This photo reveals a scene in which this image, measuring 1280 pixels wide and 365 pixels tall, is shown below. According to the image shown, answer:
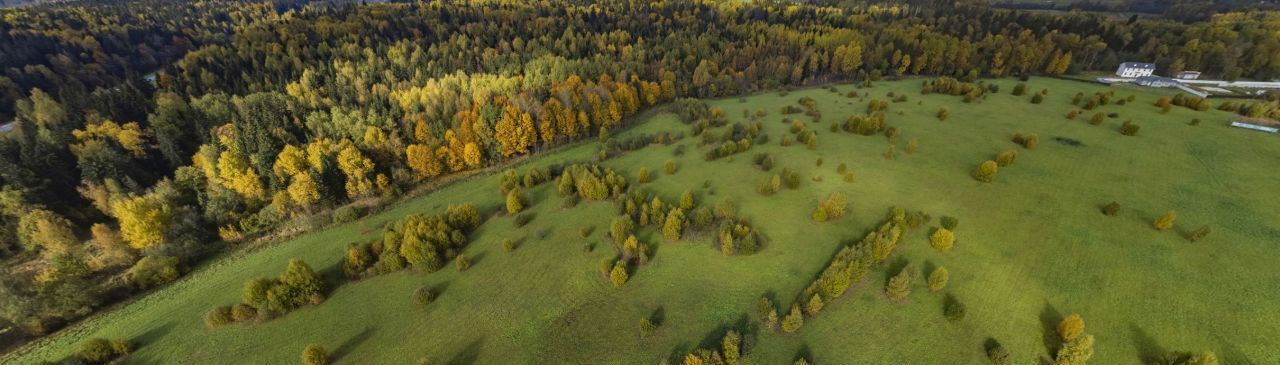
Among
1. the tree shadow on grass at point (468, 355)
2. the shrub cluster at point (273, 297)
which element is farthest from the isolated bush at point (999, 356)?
the shrub cluster at point (273, 297)

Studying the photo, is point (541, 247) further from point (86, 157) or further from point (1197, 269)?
point (86, 157)

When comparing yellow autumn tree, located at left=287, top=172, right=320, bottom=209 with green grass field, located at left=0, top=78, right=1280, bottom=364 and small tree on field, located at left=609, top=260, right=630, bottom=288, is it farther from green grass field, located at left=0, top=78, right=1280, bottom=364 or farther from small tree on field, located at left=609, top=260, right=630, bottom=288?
small tree on field, located at left=609, top=260, right=630, bottom=288

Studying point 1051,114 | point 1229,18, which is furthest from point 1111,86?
point 1229,18

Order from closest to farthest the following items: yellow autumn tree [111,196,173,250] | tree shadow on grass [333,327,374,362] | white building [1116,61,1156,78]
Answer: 1. tree shadow on grass [333,327,374,362]
2. yellow autumn tree [111,196,173,250]
3. white building [1116,61,1156,78]

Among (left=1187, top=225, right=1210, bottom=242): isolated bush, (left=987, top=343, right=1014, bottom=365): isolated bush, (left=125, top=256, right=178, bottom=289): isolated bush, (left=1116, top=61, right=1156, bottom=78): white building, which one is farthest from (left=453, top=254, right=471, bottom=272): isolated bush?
(left=1116, top=61, right=1156, bottom=78): white building

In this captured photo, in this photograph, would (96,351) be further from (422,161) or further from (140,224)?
(422,161)
